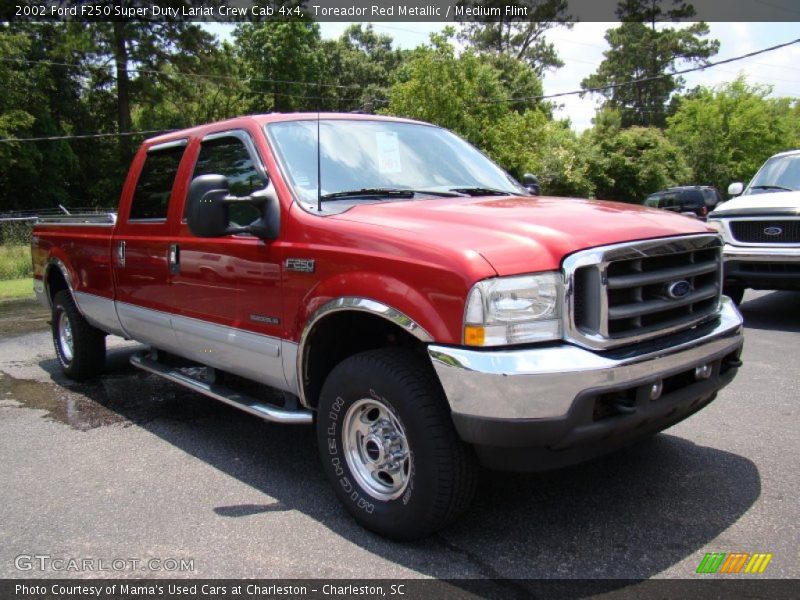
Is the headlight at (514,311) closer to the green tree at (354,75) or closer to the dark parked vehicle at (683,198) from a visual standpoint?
the dark parked vehicle at (683,198)

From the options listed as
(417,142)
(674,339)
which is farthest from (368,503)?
(417,142)

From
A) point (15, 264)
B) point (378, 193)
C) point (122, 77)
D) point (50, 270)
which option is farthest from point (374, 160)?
point (122, 77)

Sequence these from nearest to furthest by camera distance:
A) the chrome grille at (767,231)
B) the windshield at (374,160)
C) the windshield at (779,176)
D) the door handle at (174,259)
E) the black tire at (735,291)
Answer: the windshield at (374,160)
the door handle at (174,259)
the chrome grille at (767,231)
the black tire at (735,291)
the windshield at (779,176)

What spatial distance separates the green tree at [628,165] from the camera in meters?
31.2

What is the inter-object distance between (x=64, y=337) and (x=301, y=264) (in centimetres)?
404

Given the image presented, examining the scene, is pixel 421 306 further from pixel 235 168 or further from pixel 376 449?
pixel 235 168

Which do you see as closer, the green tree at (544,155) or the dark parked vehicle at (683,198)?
the dark parked vehicle at (683,198)

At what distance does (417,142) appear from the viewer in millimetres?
4453

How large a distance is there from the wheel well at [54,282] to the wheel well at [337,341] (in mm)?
3797

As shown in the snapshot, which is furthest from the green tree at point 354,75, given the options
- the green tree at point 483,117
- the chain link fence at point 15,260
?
the chain link fence at point 15,260

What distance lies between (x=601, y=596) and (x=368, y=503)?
3.58 ft

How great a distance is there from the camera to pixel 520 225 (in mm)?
3062

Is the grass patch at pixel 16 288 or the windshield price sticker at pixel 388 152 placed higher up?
the windshield price sticker at pixel 388 152

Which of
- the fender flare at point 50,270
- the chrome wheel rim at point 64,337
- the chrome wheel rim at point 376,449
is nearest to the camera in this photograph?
A: the chrome wheel rim at point 376,449
